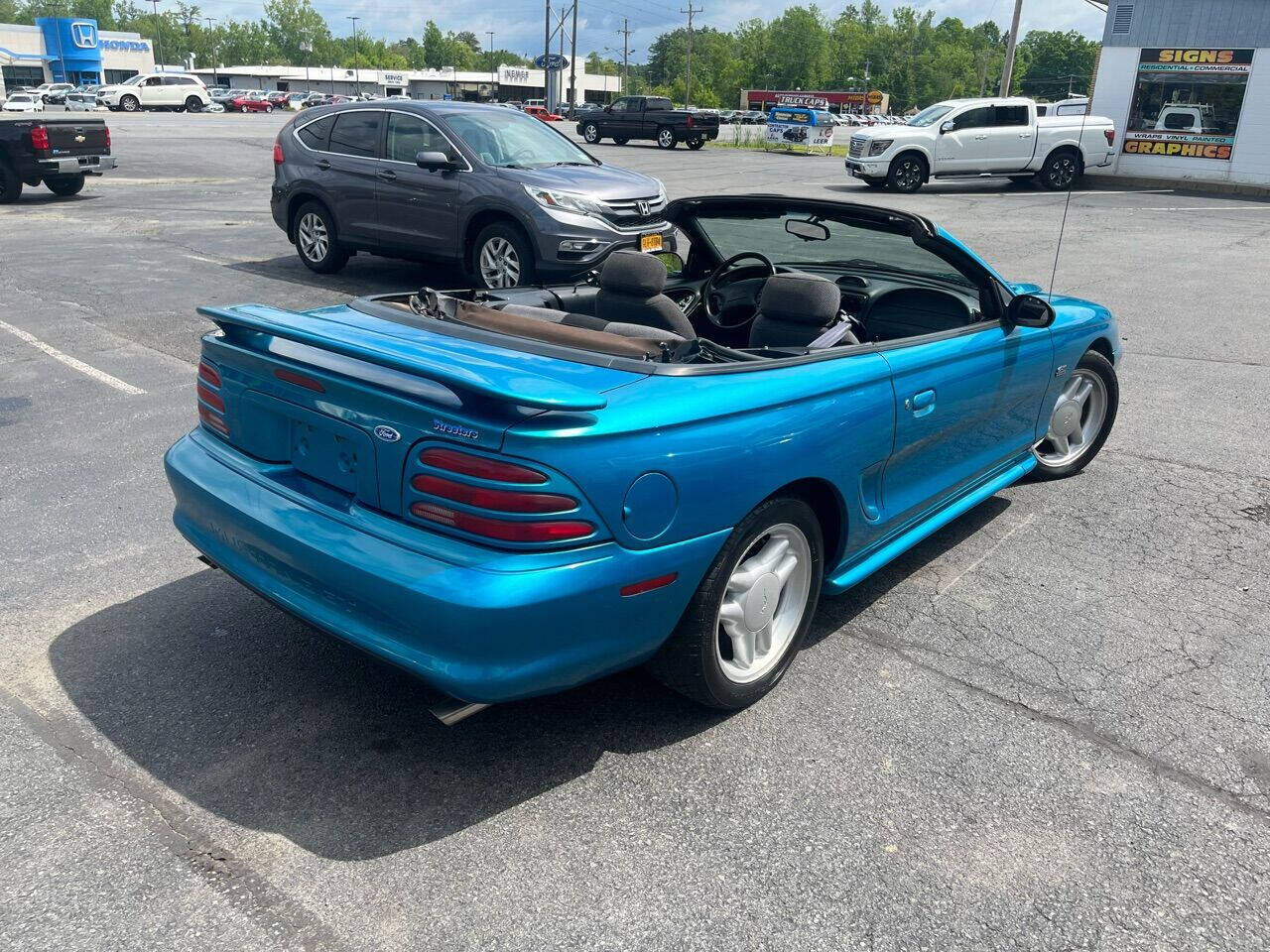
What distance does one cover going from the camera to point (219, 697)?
3.18 meters

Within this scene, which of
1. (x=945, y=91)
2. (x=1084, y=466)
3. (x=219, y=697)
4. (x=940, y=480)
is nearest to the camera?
(x=219, y=697)

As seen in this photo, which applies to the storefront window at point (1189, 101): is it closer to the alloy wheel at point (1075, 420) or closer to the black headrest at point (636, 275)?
the alloy wheel at point (1075, 420)

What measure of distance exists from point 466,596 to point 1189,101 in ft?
86.2

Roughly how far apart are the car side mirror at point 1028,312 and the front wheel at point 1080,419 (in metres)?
1.02

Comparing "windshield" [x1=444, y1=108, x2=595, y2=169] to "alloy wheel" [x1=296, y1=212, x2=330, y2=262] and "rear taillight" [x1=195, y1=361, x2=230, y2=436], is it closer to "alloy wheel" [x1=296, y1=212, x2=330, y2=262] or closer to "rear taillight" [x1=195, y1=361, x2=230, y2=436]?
"alloy wheel" [x1=296, y1=212, x2=330, y2=262]

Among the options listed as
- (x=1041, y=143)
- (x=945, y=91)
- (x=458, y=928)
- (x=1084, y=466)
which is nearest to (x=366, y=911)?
(x=458, y=928)

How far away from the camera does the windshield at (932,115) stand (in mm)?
21542

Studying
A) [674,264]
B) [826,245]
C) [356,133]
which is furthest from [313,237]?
[826,245]

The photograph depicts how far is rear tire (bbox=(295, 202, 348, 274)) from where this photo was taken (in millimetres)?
10602

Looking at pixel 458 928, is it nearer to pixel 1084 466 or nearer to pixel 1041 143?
pixel 1084 466

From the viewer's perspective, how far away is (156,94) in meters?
57.0

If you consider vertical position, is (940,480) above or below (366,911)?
above

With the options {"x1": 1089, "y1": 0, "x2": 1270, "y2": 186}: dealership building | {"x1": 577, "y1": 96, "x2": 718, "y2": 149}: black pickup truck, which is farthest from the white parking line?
{"x1": 577, "y1": 96, "x2": 718, "y2": 149}: black pickup truck

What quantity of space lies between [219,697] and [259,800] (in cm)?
57
